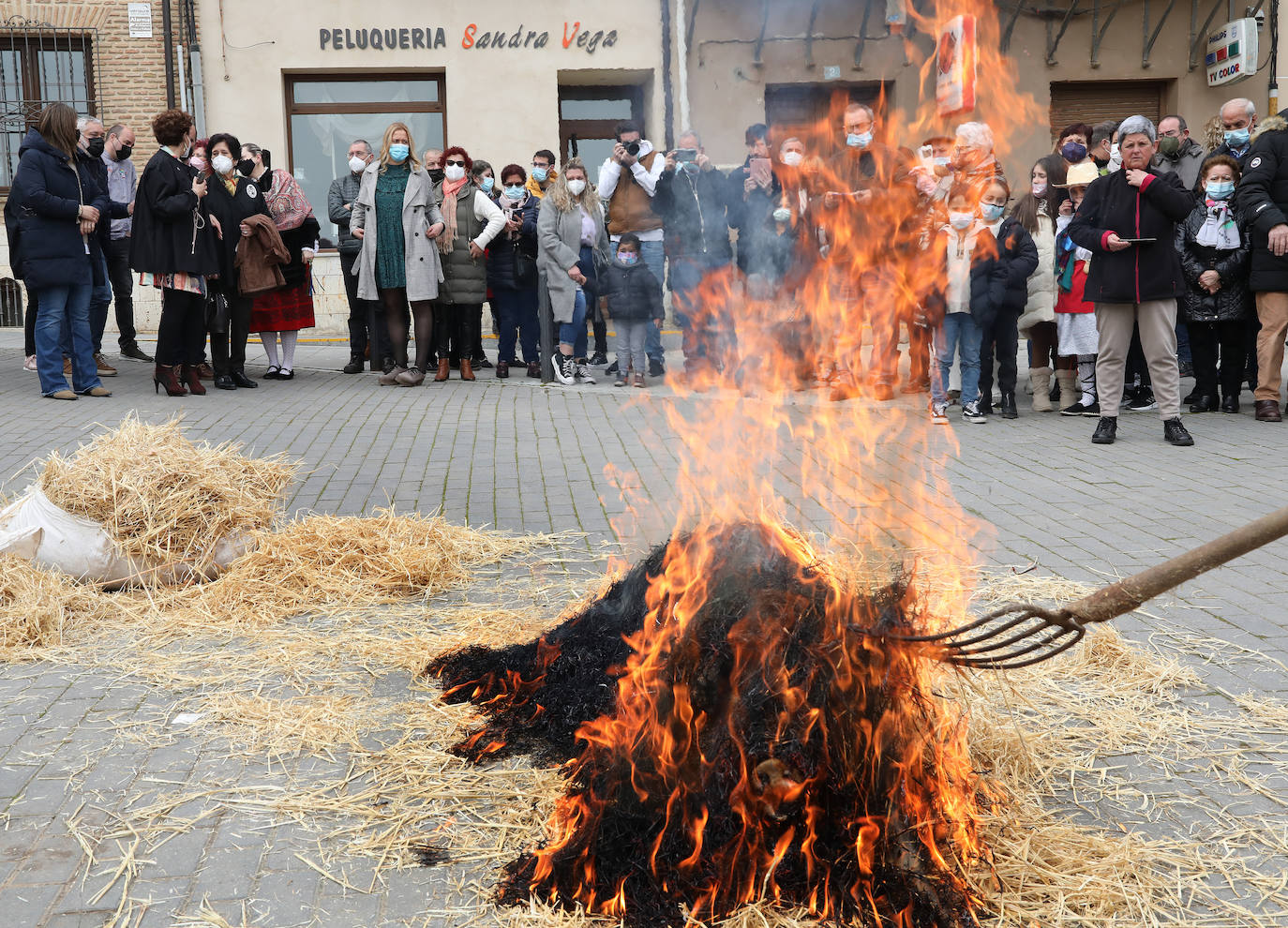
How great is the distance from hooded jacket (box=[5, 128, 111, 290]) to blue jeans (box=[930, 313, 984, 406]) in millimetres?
7901

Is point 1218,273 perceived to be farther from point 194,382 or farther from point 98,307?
point 98,307

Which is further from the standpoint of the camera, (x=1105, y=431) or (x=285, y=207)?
(x=285, y=207)

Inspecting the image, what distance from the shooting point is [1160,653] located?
15.5 ft

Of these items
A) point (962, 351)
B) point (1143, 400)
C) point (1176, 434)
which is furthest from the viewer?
point (1143, 400)

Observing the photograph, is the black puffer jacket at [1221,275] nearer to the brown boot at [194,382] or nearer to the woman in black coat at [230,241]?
the woman in black coat at [230,241]

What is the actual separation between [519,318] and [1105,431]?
7.00m

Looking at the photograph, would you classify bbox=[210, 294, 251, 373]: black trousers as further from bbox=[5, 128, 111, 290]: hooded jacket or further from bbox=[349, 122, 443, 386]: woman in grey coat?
bbox=[5, 128, 111, 290]: hooded jacket

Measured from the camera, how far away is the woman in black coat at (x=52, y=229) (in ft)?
35.4

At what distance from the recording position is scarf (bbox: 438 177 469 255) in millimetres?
12656

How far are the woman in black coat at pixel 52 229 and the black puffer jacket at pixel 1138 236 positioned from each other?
8.80 m

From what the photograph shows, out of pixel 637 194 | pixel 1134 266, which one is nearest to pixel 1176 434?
pixel 1134 266

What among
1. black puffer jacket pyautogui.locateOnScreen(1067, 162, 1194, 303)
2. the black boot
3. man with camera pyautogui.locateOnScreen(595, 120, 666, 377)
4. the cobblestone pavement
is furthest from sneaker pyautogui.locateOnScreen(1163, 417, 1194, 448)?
man with camera pyautogui.locateOnScreen(595, 120, 666, 377)

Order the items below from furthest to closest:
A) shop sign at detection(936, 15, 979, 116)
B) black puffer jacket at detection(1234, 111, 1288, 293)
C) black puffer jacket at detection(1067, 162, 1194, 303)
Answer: black puffer jacket at detection(1234, 111, 1288, 293), black puffer jacket at detection(1067, 162, 1194, 303), shop sign at detection(936, 15, 979, 116)

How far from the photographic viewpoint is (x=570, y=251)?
1281 centimetres
